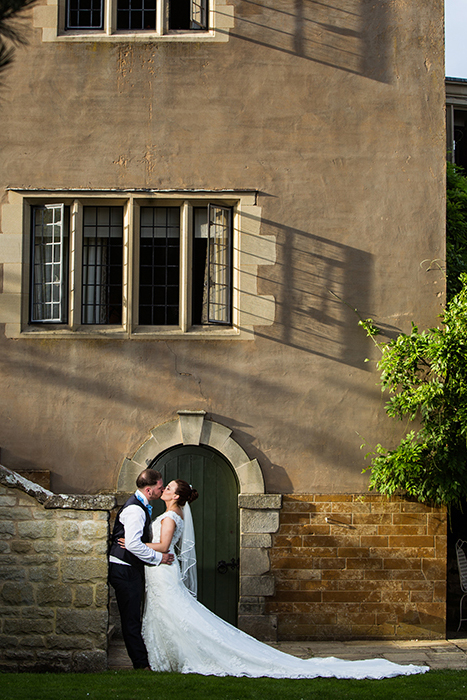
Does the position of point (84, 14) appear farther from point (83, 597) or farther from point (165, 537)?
point (83, 597)

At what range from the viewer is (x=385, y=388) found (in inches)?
333

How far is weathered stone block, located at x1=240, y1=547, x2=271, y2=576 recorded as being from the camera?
8.33 meters

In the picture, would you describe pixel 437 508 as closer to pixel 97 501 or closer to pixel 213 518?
pixel 213 518

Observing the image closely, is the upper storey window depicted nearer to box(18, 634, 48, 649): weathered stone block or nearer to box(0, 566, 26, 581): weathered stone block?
box(0, 566, 26, 581): weathered stone block

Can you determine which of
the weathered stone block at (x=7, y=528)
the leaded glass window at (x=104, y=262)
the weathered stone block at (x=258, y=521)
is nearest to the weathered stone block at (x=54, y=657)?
the weathered stone block at (x=7, y=528)

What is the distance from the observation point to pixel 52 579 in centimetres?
673

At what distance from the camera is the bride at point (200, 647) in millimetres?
6410

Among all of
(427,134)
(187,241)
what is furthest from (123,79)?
(427,134)

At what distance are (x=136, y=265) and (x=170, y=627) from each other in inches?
163

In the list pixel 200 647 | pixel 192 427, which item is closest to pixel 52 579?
pixel 200 647

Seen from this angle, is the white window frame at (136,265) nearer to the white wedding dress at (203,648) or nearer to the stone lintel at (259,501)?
the stone lintel at (259,501)

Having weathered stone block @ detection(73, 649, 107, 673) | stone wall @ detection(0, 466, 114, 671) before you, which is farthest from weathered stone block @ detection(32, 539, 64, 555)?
weathered stone block @ detection(73, 649, 107, 673)

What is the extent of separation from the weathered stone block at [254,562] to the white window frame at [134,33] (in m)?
5.96

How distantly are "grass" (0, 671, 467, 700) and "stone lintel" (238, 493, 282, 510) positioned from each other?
7.86ft
